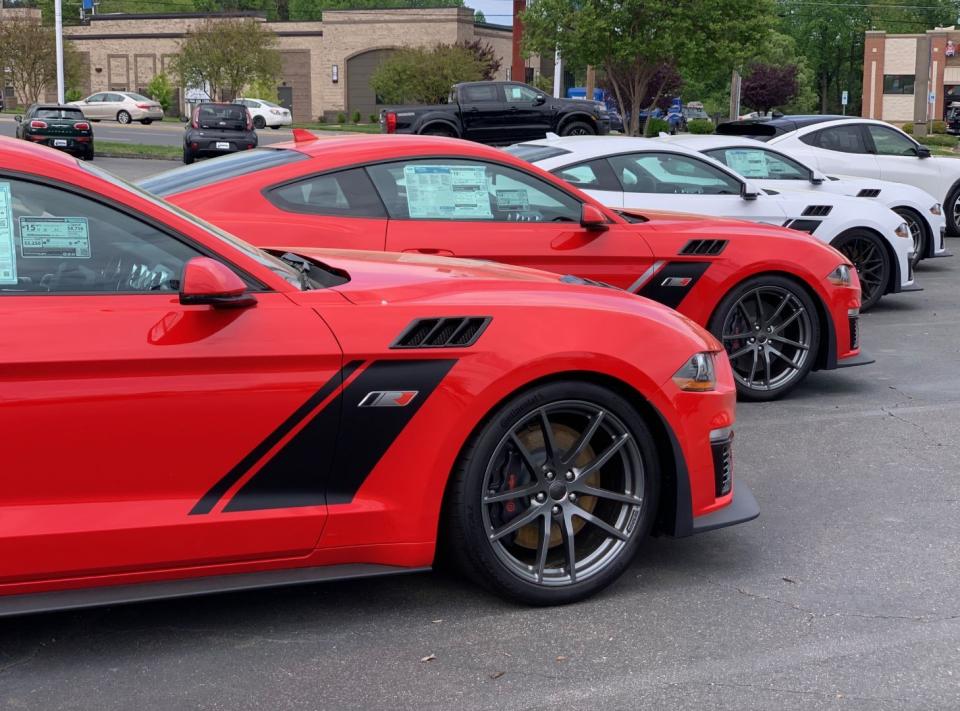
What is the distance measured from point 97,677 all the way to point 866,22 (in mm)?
105381

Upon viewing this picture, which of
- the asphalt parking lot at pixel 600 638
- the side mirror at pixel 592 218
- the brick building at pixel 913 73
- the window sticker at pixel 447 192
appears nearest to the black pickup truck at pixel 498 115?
the window sticker at pixel 447 192

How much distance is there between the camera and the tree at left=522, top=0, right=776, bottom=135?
26688mm

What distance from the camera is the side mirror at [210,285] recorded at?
349 centimetres

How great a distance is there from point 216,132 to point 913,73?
235 feet

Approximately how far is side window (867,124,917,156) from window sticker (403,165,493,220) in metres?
9.70

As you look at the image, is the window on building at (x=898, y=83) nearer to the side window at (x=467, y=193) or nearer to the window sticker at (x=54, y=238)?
the side window at (x=467, y=193)

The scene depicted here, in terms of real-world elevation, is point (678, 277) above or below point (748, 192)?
below

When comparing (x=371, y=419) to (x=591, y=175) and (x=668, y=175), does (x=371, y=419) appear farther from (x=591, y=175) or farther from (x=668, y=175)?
Result: (x=668, y=175)

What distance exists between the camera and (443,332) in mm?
3914

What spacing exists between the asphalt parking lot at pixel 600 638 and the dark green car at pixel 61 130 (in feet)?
99.9

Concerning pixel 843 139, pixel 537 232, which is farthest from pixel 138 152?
pixel 537 232

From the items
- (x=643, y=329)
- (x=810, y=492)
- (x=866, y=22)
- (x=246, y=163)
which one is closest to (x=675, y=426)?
(x=643, y=329)

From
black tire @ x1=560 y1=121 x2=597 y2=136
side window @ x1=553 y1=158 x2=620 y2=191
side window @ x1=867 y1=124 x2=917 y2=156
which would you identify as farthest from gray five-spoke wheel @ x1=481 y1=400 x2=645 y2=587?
black tire @ x1=560 y1=121 x2=597 y2=136

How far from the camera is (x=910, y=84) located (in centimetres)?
9031
